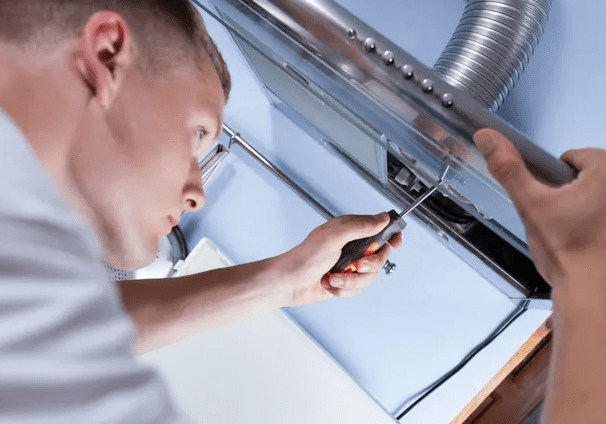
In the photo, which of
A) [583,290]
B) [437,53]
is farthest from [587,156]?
[437,53]

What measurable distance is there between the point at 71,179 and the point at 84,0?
18cm

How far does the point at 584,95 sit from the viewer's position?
0.85 metres

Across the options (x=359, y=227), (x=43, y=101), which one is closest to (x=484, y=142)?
(x=359, y=227)

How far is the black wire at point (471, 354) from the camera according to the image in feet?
3.57

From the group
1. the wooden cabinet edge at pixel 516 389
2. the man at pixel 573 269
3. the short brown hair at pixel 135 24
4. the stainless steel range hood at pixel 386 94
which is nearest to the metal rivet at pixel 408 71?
the stainless steel range hood at pixel 386 94

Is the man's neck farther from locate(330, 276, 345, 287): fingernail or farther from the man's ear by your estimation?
locate(330, 276, 345, 287): fingernail

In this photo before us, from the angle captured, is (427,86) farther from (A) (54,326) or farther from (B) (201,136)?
(A) (54,326)

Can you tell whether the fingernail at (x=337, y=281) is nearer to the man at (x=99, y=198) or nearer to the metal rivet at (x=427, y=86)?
the man at (x=99, y=198)

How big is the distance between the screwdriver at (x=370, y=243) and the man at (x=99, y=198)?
2 cm

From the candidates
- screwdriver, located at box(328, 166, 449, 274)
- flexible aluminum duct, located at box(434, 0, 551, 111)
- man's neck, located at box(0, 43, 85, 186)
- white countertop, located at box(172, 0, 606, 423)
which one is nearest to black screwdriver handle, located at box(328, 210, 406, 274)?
screwdriver, located at box(328, 166, 449, 274)

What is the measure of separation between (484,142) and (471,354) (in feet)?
2.66

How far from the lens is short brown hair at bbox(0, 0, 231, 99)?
0.47 meters

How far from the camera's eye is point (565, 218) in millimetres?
396

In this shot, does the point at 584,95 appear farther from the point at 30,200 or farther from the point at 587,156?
the point at 30,200
